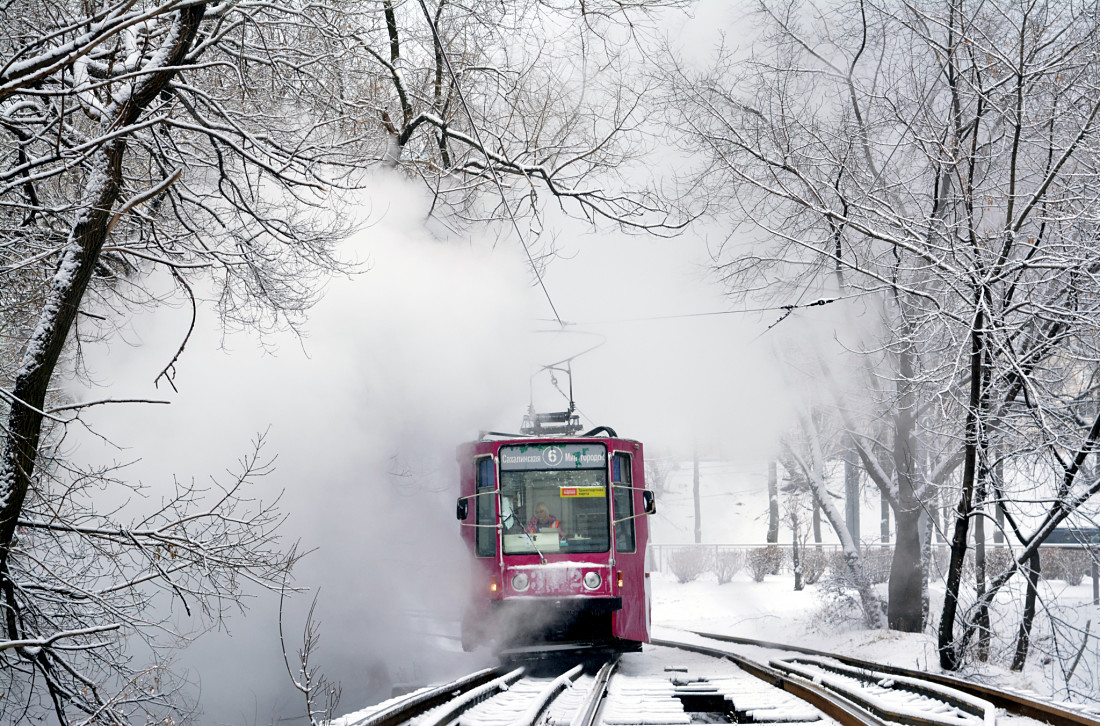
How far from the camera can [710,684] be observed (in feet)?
30.2

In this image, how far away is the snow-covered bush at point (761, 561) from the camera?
32.0m

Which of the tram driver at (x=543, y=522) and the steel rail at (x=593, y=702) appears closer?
the steel rail at (x=593, y=702)

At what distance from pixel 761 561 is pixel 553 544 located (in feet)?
72.9

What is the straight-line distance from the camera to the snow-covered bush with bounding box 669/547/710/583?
34.4 meters

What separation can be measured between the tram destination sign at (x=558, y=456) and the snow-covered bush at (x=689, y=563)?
24.0 m

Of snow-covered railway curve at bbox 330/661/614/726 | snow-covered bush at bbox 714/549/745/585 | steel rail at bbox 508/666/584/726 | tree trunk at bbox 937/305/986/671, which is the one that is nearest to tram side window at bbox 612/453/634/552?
steel rail at bbox 508/666/584/726

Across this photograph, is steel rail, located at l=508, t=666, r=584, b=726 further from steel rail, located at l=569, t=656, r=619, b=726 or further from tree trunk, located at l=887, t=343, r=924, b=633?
tree trunk, located at l=887, t=343, r=924, b=633

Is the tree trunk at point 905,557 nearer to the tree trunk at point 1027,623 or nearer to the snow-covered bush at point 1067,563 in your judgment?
the tree trunk at point 1027,623

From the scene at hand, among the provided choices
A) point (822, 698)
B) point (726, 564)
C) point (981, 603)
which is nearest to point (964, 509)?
point (981, 603)

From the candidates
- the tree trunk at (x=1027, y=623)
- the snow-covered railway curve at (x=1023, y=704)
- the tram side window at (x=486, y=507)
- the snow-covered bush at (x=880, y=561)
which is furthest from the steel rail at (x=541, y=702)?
the snow-covered bush at (x=880, y=561)

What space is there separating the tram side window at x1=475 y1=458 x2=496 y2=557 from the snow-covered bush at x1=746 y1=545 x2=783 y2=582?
73.3ft

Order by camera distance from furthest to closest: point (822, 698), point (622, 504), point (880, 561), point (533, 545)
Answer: point (880, 561), point (622, 504), point (533, 545), point (822, 698)

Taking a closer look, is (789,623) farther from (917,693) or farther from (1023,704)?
(1023,704)

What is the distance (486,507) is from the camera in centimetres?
1163
